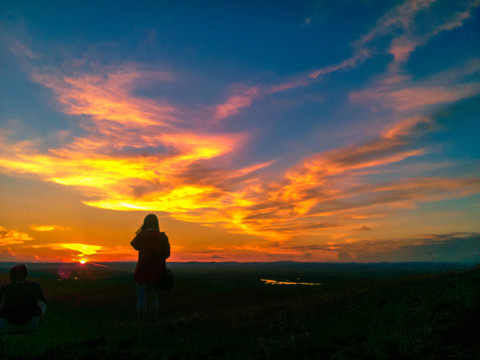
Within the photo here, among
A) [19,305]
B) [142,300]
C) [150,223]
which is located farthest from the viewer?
[150,223]

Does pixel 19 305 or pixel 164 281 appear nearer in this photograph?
pixel 19 305

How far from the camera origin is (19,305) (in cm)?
892

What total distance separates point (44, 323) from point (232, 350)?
8056 millimetres

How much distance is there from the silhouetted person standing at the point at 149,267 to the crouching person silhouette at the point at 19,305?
3.42 m

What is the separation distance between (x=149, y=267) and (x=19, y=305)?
407 cm

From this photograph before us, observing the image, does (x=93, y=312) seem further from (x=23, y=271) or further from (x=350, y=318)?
(x=350, y=318)

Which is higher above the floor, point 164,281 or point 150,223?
point 150,223

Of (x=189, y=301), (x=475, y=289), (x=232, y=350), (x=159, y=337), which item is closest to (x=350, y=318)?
(x=475, y=289)

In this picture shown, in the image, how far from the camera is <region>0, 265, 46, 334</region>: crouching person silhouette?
8.83 m

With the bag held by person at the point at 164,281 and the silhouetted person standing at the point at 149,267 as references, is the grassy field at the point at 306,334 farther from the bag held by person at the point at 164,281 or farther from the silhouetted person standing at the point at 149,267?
the bag held by person at the point at 164,281

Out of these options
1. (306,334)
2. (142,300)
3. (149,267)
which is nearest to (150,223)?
(149,267)

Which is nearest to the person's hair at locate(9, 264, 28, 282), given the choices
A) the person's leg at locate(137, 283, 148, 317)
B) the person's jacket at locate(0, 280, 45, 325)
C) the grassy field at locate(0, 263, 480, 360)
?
the person's jacket at locate(0, 280, 45, 325)

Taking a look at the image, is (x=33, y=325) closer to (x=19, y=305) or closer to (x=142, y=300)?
(x=19, y=305)

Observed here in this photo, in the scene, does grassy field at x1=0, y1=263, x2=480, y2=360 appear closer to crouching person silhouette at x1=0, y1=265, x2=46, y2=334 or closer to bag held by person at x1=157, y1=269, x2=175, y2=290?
crouching person silhouette at x1=0, y1=265, x2=46, y2=334
